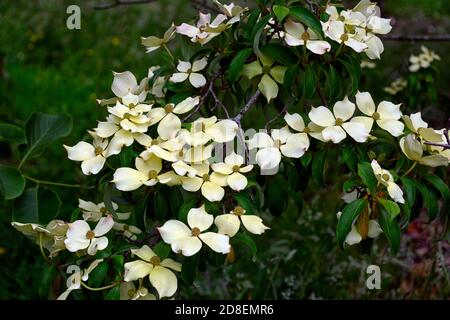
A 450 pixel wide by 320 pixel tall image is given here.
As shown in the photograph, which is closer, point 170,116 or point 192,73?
point 170,116

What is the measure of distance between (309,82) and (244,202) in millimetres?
299

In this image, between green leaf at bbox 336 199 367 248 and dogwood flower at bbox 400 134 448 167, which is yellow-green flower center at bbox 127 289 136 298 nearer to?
green leaf at bbox 336 199 367 248

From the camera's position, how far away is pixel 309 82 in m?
1.46

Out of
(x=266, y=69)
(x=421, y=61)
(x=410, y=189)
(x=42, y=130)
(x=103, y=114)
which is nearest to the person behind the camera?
(x=410, y=189)

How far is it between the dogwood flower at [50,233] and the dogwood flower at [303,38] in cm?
58

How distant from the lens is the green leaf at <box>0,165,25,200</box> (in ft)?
5.67

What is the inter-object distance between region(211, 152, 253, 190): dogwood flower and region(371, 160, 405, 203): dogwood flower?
24cm

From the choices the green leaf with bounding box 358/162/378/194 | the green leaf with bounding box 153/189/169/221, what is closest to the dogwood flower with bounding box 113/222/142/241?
the green leaf with bounding box 153/189/169/221

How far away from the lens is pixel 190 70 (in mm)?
1554

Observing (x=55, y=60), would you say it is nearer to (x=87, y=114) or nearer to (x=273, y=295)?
(x=87, y=114)

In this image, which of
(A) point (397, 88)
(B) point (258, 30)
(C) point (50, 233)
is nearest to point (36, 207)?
(C) point (50, 233)

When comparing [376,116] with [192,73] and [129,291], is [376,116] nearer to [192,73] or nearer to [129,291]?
[192,73]
